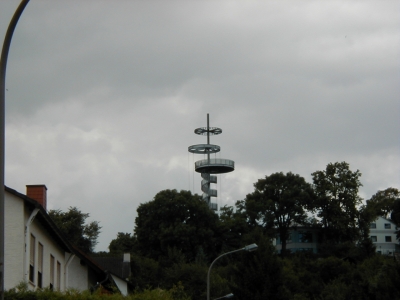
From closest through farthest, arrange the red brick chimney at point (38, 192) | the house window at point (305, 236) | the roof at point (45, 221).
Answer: the roof at point (45, 221)
the red brick chimney at point (38, 192)
the house window at point (305, 236)

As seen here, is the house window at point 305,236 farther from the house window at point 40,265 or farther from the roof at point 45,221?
the house window at point 40,265

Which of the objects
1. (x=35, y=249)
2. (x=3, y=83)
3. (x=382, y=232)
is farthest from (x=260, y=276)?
(x=382, y=232)

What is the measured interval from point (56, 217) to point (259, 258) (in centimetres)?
2659

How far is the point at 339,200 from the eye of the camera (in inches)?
3839

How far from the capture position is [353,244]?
315 ft

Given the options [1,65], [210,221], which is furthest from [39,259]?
[210,221]

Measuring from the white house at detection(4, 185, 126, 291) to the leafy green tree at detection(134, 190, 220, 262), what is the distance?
167ft

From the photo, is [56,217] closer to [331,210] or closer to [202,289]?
[202,289]

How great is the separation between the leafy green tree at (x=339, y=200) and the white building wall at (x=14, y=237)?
252ft

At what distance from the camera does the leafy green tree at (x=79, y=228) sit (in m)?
77.8

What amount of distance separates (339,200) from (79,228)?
121 ft

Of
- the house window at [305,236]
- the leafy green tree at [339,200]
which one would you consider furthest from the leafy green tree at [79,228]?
the house window at [305,236]

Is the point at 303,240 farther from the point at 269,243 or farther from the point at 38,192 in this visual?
the point at 38,192

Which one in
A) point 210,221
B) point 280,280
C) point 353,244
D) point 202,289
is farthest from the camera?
point 353,244
